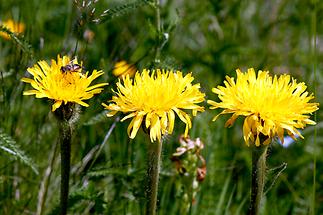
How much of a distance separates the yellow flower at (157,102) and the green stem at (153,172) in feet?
0.21

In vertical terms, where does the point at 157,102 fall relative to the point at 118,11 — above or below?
below

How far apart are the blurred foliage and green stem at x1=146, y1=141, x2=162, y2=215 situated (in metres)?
0.38

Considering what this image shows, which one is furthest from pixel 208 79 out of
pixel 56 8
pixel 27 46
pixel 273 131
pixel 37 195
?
pixel 273 131

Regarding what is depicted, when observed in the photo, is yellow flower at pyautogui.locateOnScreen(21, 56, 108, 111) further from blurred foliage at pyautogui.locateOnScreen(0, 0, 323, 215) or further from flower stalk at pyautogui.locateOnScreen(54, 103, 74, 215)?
blurred foliage at pyautogui.locateOnScreen(0, 0, 323, 215)

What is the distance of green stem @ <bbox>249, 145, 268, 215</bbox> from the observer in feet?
5.58

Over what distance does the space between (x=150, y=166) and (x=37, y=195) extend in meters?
0.89

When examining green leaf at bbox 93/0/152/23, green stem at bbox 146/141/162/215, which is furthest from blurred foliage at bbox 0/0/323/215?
green stem at bbox 146/141/162/215

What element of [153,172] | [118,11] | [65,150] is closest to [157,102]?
[153,172]

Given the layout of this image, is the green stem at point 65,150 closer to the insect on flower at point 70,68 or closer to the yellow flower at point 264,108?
the insect on flower at point 70,68

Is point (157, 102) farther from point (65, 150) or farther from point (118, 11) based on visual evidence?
point (118, 11)

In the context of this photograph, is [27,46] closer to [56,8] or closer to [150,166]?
[150,166]

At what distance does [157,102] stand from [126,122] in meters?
1.22

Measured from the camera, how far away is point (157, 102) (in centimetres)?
166

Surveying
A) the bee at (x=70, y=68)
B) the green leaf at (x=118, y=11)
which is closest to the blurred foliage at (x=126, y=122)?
the green leaf at (x=118, y=11)
